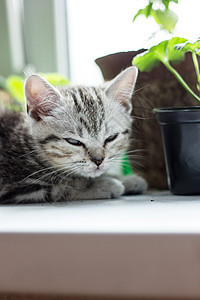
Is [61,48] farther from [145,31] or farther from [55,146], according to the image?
[55,146]

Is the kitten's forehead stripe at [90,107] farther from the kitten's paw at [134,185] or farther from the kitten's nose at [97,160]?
the kitten's paw at [134,185]

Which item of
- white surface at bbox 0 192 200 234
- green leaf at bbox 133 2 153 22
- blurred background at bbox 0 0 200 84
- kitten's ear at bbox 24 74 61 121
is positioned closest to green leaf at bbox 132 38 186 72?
green leaf at bbox 133 2 153 22

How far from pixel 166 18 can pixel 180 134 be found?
Result: 300 millimetres

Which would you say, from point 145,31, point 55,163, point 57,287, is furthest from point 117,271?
point 145,31

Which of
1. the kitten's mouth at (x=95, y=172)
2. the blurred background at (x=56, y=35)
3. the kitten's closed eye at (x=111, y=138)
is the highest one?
the blurred background at (x=56, y=35)

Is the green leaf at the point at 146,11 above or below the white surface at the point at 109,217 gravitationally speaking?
above

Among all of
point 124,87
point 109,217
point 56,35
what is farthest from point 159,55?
point 56,35

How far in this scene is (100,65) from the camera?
116cm

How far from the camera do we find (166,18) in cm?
98

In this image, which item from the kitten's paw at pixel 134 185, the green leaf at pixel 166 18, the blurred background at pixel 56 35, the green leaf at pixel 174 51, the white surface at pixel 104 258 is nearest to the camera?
the white surface at pixel 104 258

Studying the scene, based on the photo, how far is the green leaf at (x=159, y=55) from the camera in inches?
35.1

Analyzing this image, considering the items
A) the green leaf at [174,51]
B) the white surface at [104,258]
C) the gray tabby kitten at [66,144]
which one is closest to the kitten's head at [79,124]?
the gray tabby kitten at [66,144]

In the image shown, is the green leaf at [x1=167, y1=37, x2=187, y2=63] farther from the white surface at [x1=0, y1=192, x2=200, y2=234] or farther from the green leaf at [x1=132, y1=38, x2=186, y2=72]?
the white surface at [x1=0, y1=192, x2=200, y2=234]

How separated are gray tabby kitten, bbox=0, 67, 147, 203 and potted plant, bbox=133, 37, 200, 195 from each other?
12 centimetres
